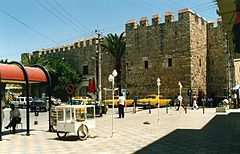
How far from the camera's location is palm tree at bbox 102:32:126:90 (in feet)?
130

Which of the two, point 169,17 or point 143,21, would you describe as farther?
point 143,21

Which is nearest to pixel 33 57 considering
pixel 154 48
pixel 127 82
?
pixel 127 82

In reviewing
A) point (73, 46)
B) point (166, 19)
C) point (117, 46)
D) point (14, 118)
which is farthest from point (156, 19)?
point (14, 118)

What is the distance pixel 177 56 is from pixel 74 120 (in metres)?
23.9

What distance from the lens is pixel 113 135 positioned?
1305cm

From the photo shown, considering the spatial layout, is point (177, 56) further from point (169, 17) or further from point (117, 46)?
point (117, 46)

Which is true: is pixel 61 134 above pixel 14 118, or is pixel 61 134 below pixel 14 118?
below

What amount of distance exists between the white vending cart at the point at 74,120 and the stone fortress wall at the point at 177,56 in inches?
884

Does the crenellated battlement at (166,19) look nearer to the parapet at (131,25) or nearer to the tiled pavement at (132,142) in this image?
the parapet at (131,25)

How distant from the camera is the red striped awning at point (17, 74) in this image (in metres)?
12.5

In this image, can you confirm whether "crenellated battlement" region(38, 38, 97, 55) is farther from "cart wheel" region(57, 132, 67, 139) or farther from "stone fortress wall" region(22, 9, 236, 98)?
"cart wheel" region(57, 132, 67, 139)

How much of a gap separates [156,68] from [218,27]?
7.98 meters

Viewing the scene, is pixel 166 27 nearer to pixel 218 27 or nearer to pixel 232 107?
pixel 218 27

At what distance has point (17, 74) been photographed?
13.2m
